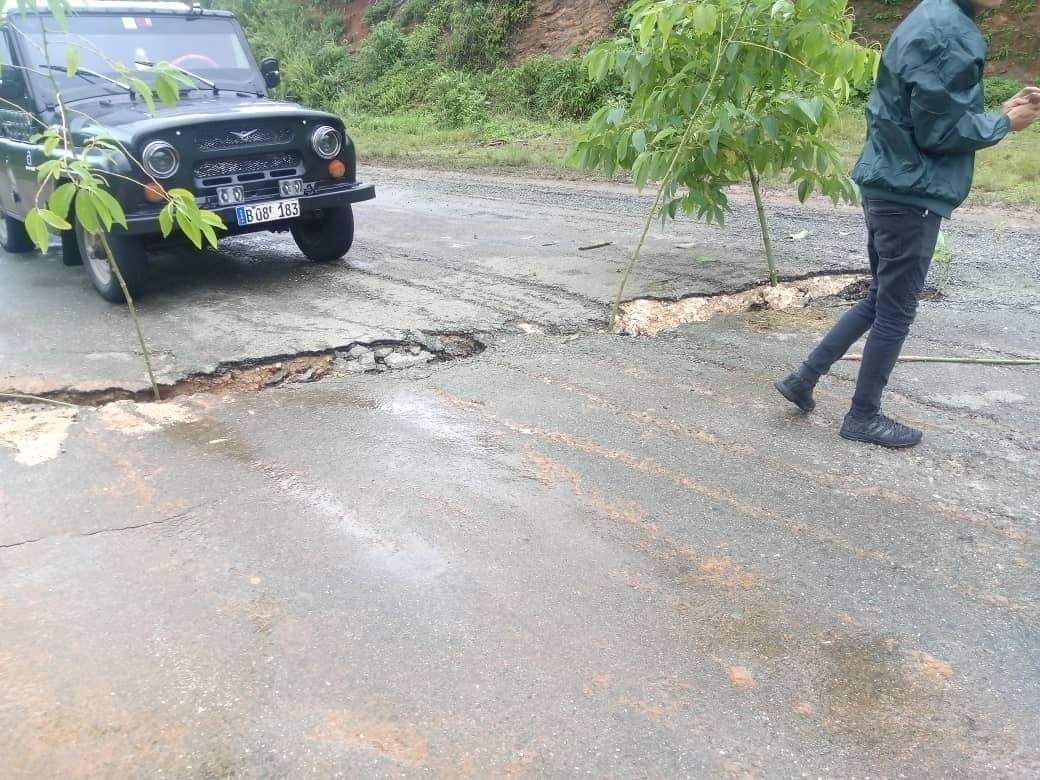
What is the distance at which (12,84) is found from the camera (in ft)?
20.9

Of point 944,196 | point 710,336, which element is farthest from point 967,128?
point 710,336

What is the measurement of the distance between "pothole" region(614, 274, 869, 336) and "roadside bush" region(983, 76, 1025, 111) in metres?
11.7

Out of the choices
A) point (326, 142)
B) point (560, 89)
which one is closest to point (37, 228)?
point (326, 142)

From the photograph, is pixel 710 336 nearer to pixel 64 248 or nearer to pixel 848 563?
pixel 848 563

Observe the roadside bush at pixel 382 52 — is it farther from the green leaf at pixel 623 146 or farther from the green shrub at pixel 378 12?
the green leaf at pixel 623 146

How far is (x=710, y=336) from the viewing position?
16.4 feet

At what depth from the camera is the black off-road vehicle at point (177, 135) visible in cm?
555

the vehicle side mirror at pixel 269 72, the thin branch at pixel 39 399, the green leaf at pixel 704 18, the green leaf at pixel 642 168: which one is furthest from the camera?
the vehicle side mirror at pixel 269 72

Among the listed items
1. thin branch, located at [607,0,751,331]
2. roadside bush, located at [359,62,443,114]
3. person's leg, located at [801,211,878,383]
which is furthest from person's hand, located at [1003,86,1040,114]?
roadside bush, located at [359,62,443,114]

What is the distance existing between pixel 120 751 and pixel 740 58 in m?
4.68

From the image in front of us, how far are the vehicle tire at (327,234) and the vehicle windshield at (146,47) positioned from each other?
50.8 inches

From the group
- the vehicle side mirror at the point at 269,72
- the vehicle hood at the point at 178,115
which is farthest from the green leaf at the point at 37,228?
the vehicle side mirror at the point at 269,72

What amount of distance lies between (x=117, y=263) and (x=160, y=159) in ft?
2.48

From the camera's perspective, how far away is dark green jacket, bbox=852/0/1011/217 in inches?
121
